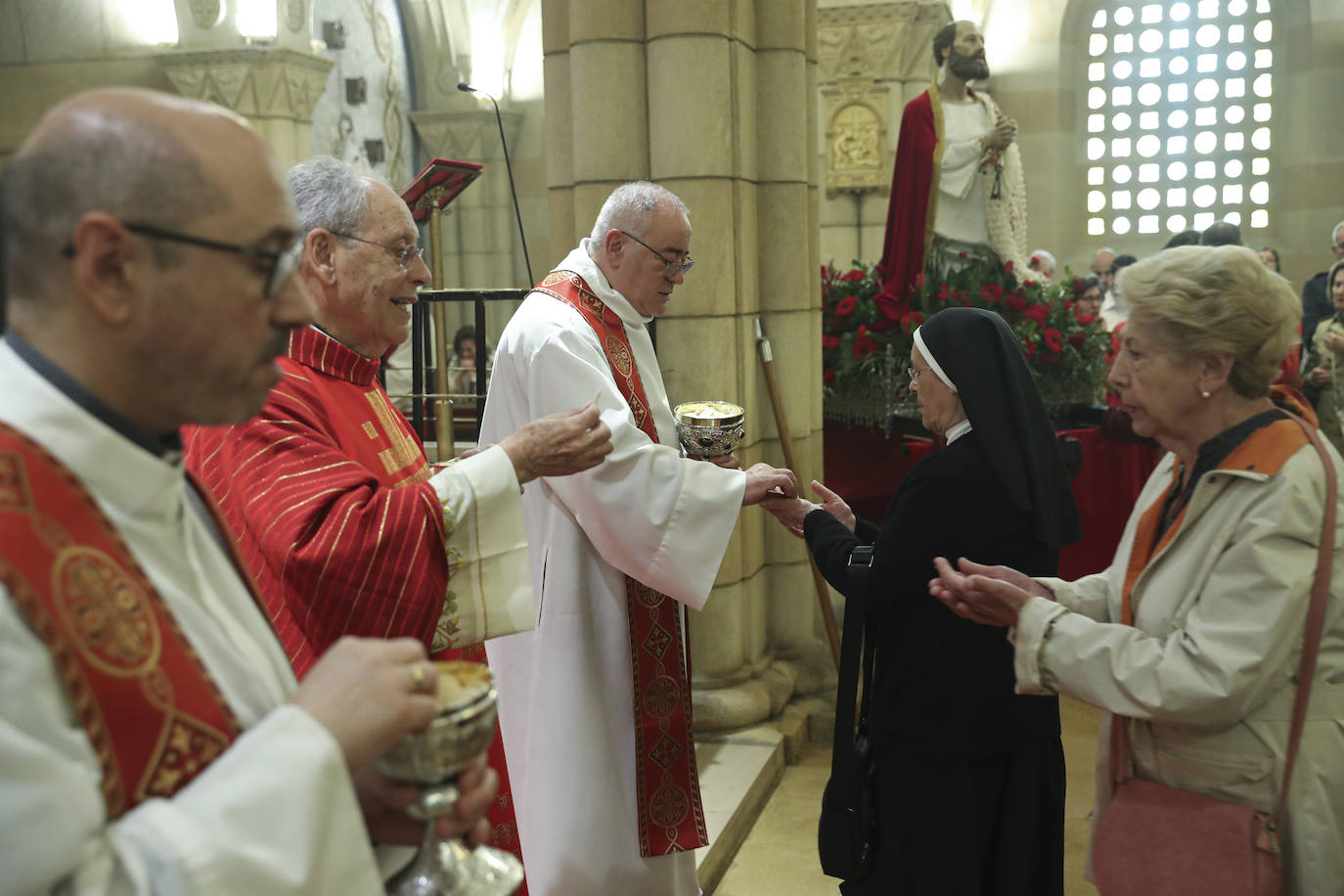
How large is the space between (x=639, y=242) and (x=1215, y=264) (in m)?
1.57

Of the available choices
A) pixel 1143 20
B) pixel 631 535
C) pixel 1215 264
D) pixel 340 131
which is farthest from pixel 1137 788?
pixel 1143 20

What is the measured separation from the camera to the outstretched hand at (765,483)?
9.68 feet

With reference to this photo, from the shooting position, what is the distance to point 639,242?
317 cm

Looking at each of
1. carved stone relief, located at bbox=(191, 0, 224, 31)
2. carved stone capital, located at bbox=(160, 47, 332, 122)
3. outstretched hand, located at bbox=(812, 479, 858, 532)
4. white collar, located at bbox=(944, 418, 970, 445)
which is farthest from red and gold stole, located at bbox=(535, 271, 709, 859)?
carved stone relief, located at bbox=(191, 0, 224, 31)

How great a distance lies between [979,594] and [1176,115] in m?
12.9

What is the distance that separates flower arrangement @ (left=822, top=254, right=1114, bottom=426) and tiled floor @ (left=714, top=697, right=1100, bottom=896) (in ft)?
6.22

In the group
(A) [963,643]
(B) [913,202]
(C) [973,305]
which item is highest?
(B) [913,202]

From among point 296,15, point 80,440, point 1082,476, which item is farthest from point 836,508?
point 296,15

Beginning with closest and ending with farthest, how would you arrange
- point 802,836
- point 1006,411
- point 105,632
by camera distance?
point 105,632
point 1006,411
point 802,836

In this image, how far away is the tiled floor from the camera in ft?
12.5

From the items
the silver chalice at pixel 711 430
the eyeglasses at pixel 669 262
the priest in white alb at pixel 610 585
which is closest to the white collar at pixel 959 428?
the priest in white alb at pixel 610 585

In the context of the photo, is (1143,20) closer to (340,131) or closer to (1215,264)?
(340,131)

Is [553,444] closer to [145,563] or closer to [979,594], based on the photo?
[979,594]

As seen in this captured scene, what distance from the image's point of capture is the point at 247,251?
3.67 ft
